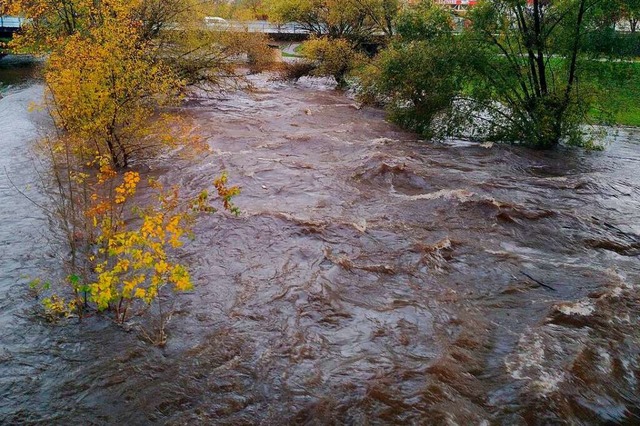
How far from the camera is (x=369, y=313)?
8.95m

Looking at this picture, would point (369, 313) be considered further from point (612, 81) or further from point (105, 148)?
point (612, 81)

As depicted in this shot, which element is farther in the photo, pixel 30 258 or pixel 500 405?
pixel 30 258

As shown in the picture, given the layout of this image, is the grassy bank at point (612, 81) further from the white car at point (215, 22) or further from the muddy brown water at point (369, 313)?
the white car at point (215, 22)

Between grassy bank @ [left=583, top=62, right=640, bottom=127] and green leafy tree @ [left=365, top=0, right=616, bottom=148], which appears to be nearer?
grassy bank @ [left=583, top=62, right=640, bottom=127]

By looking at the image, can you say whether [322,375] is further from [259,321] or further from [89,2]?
[89,2]

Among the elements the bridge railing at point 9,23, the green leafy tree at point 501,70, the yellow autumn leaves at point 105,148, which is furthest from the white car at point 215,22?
the bridge railing at point 9,23

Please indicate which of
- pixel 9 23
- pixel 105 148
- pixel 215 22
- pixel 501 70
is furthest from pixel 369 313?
pixel 9 23

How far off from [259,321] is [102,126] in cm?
857

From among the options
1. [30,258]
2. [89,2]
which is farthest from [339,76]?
[30,258]

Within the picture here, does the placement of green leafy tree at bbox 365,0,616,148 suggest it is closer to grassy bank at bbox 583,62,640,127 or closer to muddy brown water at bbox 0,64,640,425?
grassy bank at bbox 583,62,640,127

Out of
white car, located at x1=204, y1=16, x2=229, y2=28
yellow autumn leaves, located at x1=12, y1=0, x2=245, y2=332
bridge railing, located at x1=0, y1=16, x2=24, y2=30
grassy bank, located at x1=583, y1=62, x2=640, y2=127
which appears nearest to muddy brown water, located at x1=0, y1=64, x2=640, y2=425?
yellow autumn leaves, located at x1=12, y1=0, x2=245, y2=332

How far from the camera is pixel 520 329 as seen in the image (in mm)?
8484

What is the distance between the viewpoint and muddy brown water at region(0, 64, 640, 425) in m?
6.95

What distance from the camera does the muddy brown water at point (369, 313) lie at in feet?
22.8
